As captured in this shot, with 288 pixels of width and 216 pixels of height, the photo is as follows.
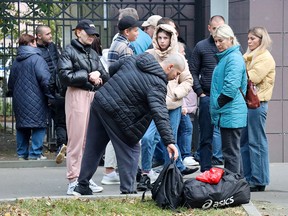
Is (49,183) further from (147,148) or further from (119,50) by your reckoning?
(119,50)

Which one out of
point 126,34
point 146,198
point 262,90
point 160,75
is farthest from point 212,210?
point 126,34

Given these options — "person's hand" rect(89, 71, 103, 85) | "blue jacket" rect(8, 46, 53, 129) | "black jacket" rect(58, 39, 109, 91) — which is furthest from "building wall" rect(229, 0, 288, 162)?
"person's hand" rect(89, 71, 103, 85)

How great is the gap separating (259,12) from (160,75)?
3863 millimetres

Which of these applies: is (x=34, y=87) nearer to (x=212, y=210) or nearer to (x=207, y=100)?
(x=207, y=100)

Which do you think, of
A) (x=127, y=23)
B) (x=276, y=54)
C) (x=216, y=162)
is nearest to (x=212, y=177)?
(x=127, y=23)

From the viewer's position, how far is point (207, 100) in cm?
1057

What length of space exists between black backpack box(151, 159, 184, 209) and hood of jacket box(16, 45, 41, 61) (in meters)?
4.40

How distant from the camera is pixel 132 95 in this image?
7.86m

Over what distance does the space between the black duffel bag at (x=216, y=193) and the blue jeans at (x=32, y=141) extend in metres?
4.25

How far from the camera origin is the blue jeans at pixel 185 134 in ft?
36.0

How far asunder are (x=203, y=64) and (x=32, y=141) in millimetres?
2844

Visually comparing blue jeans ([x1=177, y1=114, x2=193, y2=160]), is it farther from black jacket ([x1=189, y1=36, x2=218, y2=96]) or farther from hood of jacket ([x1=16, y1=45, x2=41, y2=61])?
hood of jacket ([x1=16, y1=45, x2=41, y2=61])

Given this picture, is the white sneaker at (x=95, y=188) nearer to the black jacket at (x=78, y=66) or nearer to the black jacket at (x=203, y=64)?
the black jacket at (x=78, y=66)

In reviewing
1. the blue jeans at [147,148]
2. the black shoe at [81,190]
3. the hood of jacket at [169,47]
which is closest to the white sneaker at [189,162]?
the blue jeans at [147,148]
